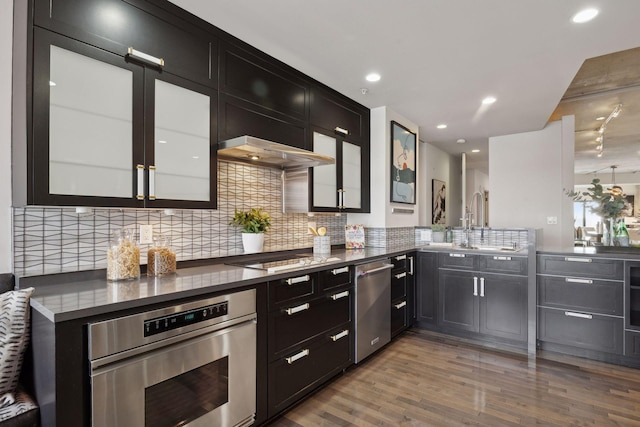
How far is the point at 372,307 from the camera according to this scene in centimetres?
297

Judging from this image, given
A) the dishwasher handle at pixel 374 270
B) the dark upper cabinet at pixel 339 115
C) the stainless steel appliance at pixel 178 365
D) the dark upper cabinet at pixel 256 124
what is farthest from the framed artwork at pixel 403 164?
the stainless steel appliance at pixel 178 365

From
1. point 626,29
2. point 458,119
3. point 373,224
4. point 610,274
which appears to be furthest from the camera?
point 458,119

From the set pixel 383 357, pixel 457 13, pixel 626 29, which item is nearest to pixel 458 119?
pixel 626 29

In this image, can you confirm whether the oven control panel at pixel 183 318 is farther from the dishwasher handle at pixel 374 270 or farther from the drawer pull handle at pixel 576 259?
the drawer pull handle at pixel 576 259

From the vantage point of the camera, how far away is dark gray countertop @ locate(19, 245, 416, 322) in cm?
128

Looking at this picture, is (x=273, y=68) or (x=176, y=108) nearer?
(x=176, y=108)

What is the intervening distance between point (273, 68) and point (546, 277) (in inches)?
119

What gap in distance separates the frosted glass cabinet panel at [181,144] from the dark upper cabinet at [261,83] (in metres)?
0.29

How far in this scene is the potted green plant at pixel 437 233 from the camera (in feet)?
13.9

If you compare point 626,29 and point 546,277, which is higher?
point 626,29

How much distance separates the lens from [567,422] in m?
2.03

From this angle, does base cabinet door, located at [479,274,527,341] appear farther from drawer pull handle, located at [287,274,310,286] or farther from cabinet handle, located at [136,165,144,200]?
cabinet handle, located at [136,165,144,200]

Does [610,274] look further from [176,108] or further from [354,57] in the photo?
[176,108]

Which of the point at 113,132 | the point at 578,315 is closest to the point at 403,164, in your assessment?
the point at 578,315
